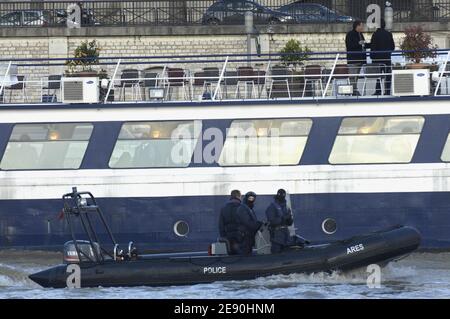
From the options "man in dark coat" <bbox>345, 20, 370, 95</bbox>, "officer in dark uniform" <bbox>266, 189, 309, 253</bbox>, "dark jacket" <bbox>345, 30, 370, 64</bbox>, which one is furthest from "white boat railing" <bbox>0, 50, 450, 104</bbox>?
"officer in dark uniform" <bbox>266, 189, 309, 253</bbox>

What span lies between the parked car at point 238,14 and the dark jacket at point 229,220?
2799cm

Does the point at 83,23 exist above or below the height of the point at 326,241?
above

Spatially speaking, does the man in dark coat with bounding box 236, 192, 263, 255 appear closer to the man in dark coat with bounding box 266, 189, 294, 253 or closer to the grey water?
the man in dark coat with bounding box 266, 189, 294, 253

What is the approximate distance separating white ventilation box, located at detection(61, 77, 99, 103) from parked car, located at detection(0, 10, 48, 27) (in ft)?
76.8

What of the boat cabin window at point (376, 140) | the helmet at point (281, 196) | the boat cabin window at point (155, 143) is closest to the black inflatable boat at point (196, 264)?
the helmet at point (281, 196)

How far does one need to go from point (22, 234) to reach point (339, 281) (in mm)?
6777

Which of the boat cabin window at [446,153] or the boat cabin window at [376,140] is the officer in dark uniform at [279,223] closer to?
the boat cabin window at [376,140]

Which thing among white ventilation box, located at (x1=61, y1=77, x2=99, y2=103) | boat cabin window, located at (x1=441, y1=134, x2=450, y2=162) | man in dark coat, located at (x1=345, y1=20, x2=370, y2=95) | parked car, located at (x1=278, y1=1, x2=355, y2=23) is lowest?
boat cabin window, located at (x1=441, y1=134, x2=450, y2=162)

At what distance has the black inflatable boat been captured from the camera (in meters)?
28.8

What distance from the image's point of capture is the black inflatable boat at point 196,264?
94.3 ft

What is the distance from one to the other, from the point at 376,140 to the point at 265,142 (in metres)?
2.02

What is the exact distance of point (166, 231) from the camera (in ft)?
A: 108
